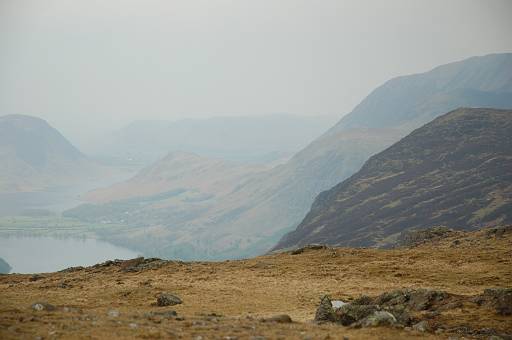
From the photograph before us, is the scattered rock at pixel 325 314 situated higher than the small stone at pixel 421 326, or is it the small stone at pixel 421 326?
the scattered rock at pixel 325 314

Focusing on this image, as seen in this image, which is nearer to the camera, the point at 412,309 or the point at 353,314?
the point at 353,314

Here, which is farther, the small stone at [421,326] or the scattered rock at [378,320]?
the small stone at [421,326]

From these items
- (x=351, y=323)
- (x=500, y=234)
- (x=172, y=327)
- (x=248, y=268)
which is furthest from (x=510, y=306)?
(x=500, y=234)

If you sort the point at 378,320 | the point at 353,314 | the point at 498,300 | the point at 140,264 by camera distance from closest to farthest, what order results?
the point at 378,320, the point at 353,314, the point at 498,300, the point at 140,264

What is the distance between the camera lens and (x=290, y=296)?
43688 mm

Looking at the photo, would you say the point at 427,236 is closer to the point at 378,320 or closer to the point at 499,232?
the point at 499,232

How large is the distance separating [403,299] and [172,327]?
18.0 m

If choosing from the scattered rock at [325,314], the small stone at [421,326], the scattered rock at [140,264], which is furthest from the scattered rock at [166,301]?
the scattered rock at [140,264]

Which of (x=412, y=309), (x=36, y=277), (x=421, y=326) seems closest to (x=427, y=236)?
(x=412, y=309)

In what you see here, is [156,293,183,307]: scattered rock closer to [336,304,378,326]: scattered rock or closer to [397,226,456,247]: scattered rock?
[336,304,378,326]: scattered rock

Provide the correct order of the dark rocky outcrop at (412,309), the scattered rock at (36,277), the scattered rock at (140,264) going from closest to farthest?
the dark rocky outcrop at (412,309)
the scattered rock at (36,277)
the scattered rock at (140,264)

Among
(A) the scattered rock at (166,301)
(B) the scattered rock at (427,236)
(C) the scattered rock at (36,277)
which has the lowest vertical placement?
(B) the scattered rock at (427,236)

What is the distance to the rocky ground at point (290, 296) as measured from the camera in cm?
2639

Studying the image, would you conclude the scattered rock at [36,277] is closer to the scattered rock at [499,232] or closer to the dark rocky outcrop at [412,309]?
the dark rocky outcrop at [412,309]
